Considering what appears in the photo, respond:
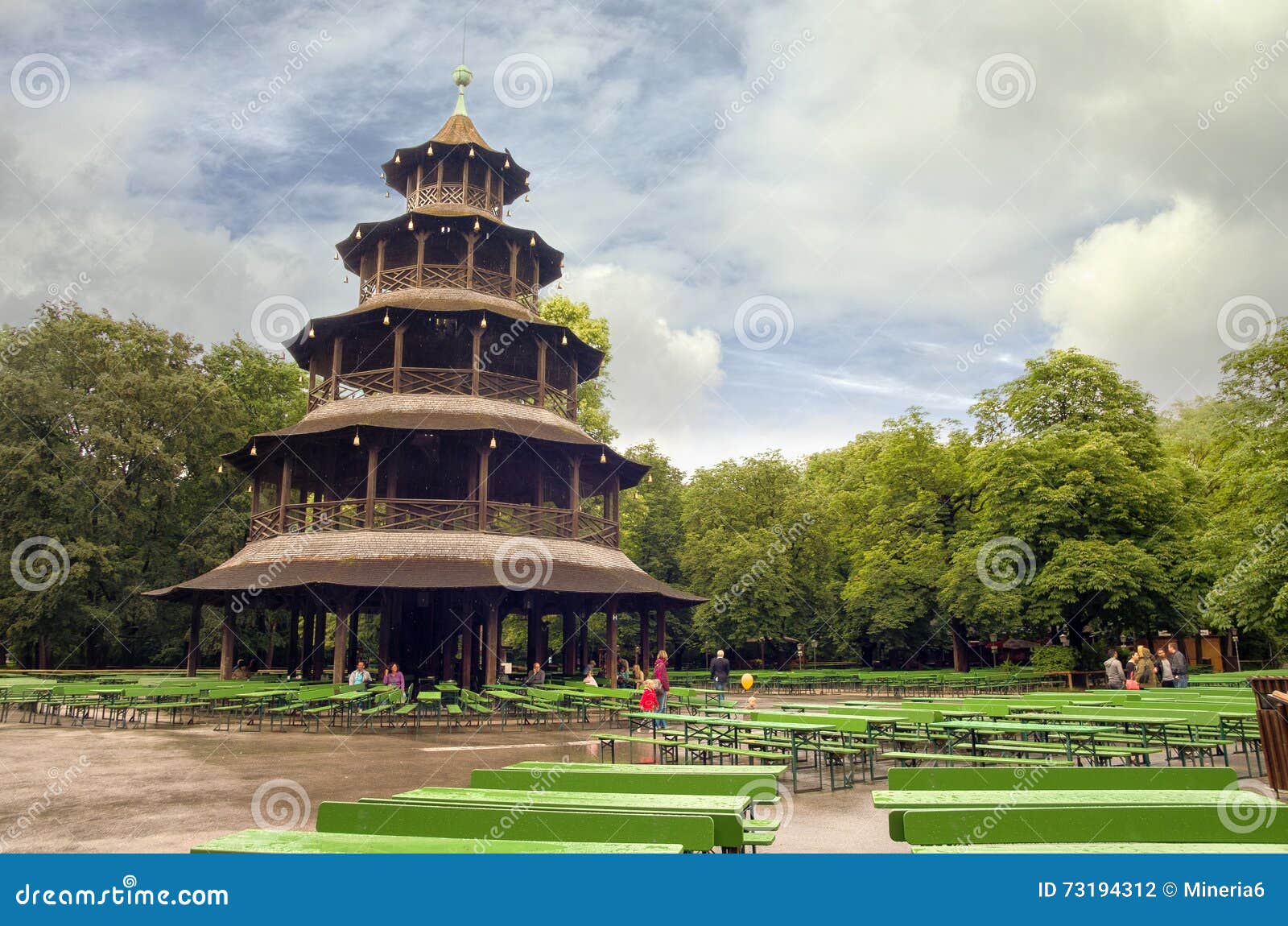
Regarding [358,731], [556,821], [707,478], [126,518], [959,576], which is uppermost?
[707,478]

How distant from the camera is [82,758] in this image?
14211 mm

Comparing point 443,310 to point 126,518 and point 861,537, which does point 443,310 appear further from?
point 861,537

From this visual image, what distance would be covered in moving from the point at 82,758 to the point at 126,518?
3271 cm

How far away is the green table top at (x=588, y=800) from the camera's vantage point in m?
4.36

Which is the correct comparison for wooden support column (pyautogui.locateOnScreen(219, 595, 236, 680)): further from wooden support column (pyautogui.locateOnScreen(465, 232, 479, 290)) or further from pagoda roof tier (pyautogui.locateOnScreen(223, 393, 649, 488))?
wooden support column (pyautogui.locateOnScreen(465, 232, 479, 290))

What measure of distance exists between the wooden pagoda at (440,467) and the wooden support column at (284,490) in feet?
0.40

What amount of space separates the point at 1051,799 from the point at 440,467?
27.2 meters

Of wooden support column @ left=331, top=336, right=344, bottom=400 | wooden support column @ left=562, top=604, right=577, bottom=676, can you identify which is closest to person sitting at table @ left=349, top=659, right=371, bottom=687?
wooden support column @ left=562, top=604, right=577, bottom=676

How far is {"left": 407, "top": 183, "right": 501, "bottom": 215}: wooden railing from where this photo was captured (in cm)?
3512

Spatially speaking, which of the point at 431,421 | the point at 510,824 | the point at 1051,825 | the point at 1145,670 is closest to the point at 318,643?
the point at 431,421

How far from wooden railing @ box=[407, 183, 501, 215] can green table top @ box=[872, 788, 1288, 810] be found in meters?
33.3

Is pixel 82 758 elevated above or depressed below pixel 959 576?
below

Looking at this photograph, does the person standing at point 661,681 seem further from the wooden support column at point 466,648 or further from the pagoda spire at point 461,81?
the pagoda spire at point 461,81

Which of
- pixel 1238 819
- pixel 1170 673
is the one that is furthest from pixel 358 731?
pixel 1170 673
